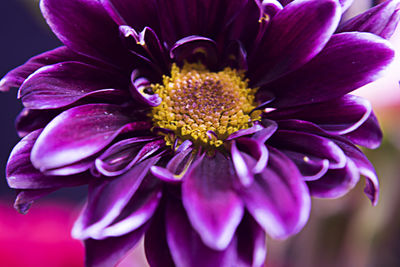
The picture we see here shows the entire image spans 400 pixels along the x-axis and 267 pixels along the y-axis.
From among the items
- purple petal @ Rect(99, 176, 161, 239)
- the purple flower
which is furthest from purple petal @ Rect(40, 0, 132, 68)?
purple petal @ Rect(99, 176, 161, 239)

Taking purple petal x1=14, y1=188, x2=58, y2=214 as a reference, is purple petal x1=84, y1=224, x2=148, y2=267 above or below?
below

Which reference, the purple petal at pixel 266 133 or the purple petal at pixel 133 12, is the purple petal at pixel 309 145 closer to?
the purple petal at pixel 266 133

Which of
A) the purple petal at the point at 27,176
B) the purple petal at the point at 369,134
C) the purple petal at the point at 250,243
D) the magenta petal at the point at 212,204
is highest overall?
the purple petal at the point at 27,176

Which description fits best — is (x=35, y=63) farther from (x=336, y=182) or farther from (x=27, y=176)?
(x=336, y=182)

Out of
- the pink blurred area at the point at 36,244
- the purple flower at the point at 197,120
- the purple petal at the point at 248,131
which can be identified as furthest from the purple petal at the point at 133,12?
the pink blurred area at the point at 36,244

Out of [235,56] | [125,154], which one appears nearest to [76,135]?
[125,154]

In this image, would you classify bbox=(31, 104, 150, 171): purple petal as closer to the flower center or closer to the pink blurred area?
the flower center

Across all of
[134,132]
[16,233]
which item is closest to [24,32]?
[16,233]
